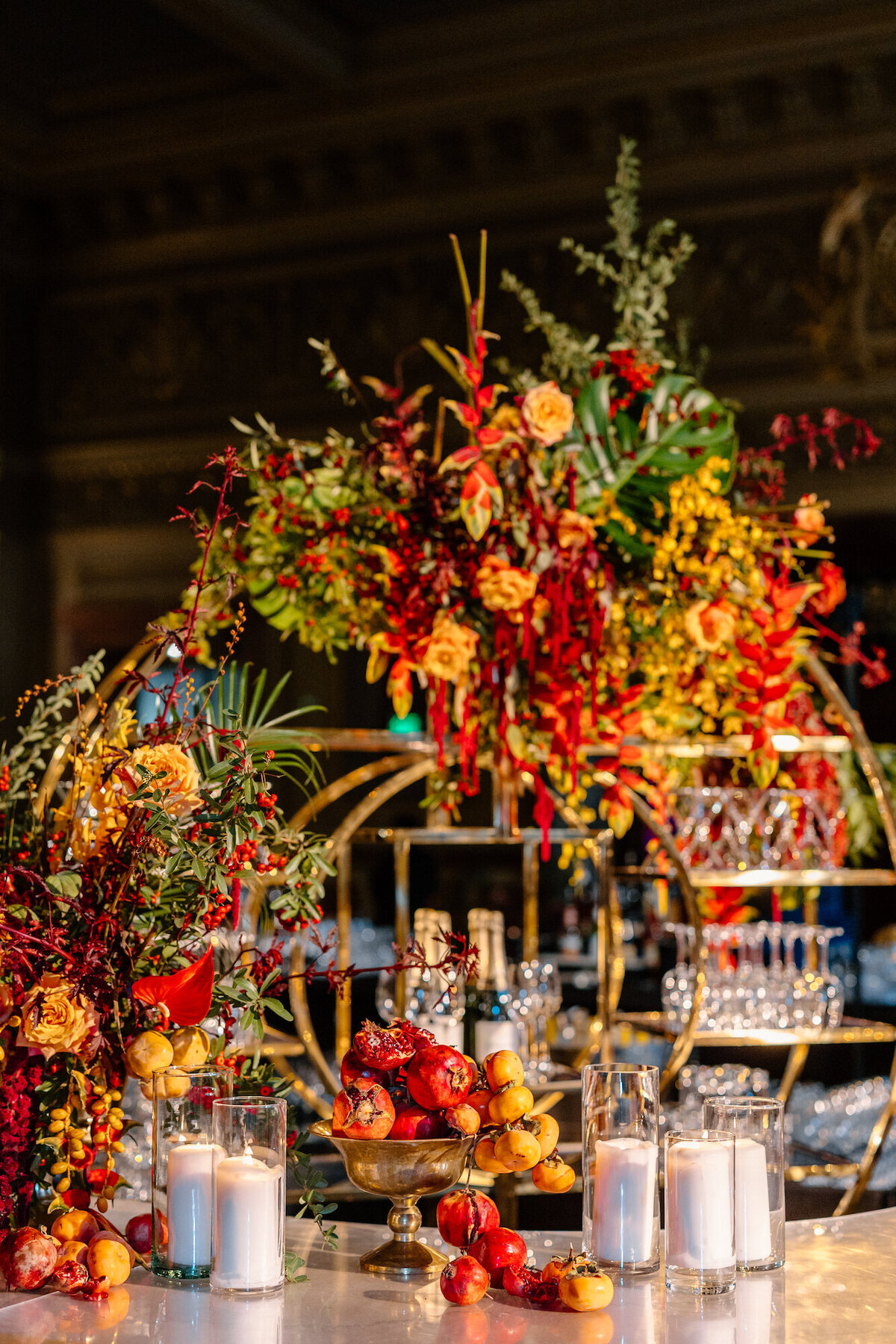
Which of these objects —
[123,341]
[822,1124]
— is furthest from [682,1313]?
[123,341]

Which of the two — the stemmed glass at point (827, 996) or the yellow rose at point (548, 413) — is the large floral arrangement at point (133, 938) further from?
the stemmed glass at point (827, 996)

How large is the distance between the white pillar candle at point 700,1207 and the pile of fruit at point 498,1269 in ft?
0.24

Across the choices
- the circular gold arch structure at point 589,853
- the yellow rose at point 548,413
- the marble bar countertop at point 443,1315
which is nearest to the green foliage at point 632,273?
the yellow rose at point 548,413

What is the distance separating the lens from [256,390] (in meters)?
5.65

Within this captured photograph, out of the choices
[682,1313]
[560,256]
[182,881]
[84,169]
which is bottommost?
[682,1313]

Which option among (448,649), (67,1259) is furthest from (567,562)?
(67,1259)

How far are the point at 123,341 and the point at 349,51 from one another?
1.42m

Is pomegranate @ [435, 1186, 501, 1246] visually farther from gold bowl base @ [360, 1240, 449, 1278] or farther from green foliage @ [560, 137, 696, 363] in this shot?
green foliage @ [560, 137, 696, 363]

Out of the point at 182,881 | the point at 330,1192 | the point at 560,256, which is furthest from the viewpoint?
the point at 560,256

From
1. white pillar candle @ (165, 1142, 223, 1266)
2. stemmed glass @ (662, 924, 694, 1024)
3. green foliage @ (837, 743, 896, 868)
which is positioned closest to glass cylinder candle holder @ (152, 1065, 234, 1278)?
white pillar candle @ (165, 1142, 223, 1266)

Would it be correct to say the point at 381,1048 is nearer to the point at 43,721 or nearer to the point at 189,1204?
the point at 189,1204

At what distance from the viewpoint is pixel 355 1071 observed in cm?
138

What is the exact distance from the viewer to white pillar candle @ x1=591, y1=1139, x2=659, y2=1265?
51.9 inches

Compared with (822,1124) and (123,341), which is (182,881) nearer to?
(822,1124)
